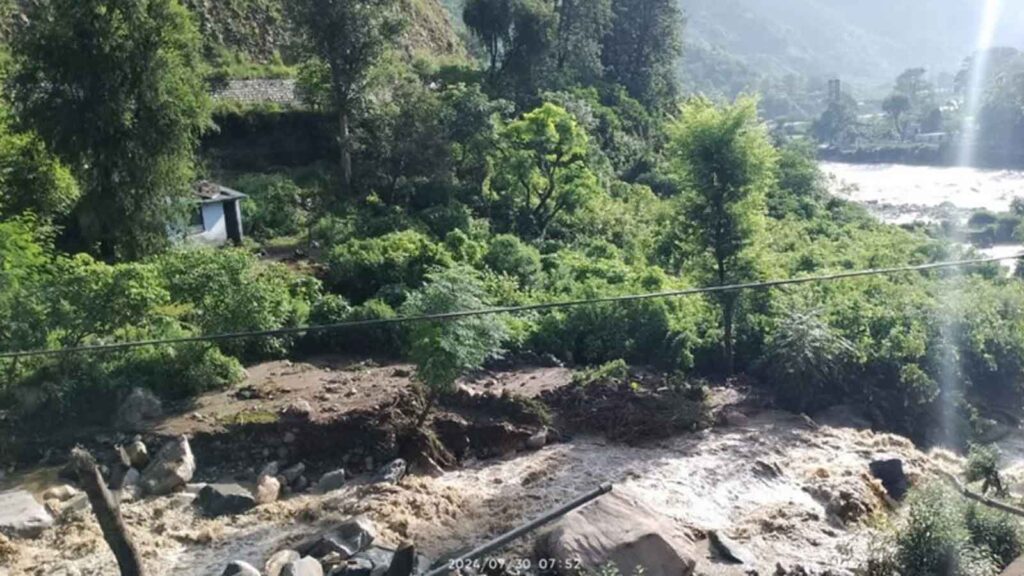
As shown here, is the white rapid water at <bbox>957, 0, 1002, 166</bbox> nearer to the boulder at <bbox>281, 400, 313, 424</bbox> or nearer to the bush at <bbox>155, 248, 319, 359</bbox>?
the bush at <bbox>155, 248, 319, 359</bbox>

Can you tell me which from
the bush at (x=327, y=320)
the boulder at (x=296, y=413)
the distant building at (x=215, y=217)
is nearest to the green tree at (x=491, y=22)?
the distant building at (x=215, y=217)

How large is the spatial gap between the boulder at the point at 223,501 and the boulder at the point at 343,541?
5.48ft

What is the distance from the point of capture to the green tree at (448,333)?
470 inches

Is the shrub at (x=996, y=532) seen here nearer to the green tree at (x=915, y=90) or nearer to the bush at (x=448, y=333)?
the bush at (x=448, y=333)

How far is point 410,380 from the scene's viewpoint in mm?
14586

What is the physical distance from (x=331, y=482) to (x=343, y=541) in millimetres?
2341

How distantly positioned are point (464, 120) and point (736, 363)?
1162cm

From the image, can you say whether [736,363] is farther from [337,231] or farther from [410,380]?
[337,231]

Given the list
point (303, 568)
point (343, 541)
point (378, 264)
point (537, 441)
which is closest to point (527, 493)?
point (537, 441)

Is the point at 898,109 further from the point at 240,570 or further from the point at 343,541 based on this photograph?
the point at 240,570

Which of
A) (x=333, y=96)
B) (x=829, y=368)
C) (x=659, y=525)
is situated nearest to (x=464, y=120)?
(x=333, y=96)

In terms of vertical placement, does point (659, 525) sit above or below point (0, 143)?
below

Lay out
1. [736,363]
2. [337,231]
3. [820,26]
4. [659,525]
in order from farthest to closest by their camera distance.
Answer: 1. [820,26]
2. [337,231]
3. [736,363]
4. [659,525]

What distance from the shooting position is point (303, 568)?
9.24 m
